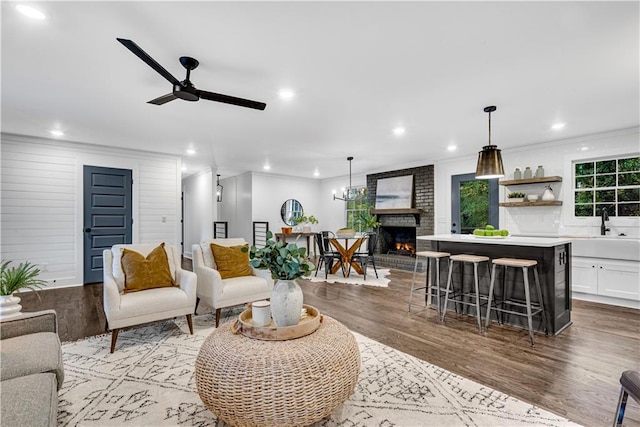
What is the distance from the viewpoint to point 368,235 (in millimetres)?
6008

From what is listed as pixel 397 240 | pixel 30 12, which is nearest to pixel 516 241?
pixel 30 12

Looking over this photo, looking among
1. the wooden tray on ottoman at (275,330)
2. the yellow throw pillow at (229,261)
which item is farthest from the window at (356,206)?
the wooden tray on ottoman at (275,330)

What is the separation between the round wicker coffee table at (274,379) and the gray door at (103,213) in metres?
5.04

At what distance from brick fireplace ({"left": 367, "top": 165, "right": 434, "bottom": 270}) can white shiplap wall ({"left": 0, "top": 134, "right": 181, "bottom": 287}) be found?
5.30 meters

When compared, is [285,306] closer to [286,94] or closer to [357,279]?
[286,94]

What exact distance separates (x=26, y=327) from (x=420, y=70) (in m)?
3.40

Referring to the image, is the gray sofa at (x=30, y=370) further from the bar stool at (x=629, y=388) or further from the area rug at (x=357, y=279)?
the area rug at (x=357, y=279)

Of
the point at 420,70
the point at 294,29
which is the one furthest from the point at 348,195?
the point at 294,29

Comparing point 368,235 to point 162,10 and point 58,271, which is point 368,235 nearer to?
point 162,10

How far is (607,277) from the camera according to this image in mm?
4133

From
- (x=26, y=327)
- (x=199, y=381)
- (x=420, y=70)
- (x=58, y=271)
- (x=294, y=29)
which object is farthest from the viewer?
(x=58, y=271)

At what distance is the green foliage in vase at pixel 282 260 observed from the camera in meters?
1.90

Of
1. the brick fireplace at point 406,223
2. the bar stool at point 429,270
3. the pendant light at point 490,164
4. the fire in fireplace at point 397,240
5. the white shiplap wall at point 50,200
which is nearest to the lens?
the pendant light at point 490,164

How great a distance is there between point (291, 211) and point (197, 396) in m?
7.47
